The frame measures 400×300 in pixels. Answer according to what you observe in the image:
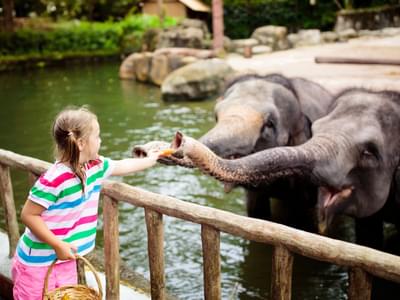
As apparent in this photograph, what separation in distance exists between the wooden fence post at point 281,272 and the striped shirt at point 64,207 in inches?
38.6

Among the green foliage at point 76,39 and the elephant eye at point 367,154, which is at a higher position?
the green foliage at point 76,39

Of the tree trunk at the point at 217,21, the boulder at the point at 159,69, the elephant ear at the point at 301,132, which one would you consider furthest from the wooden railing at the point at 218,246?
the tree trunk at the point at 217,21

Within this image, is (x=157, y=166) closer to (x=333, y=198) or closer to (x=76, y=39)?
(x=333, y=198)

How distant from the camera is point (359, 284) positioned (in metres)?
2.54

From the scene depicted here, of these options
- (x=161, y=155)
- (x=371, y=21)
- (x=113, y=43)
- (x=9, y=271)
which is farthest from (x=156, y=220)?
(x=113, y=43)

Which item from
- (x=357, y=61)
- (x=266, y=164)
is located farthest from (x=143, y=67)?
(x=266, y=164)

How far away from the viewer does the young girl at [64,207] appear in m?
2.62

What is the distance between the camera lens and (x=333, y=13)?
2856 cm

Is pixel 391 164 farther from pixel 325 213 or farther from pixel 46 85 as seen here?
pixel 46 85

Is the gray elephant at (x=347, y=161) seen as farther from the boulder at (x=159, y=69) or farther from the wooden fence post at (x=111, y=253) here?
the boulder at (x=159, y=69)

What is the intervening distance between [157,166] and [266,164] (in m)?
5.00

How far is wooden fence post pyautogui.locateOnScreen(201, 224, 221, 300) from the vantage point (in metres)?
2.97

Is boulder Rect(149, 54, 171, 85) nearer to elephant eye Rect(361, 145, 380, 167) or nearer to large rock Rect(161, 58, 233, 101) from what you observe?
large rock Rect(161, 58, 233, 101)

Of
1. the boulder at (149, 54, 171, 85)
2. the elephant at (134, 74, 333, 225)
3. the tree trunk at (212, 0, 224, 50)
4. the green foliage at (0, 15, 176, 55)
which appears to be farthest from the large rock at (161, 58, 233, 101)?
the green foliage at (0, 15, 176, 55)
